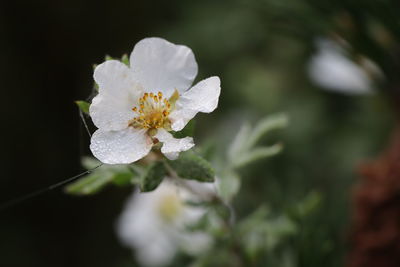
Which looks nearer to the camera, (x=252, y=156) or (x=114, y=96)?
(x=114, y=96)

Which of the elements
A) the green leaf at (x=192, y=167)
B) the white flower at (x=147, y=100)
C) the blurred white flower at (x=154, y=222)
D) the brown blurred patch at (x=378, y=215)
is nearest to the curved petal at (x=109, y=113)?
the white flower at (x=147, y=100)

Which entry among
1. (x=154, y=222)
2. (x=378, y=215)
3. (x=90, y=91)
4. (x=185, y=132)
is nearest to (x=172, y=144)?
(x=185, y=132)

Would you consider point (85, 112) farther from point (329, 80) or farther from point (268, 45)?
point (268, 45)

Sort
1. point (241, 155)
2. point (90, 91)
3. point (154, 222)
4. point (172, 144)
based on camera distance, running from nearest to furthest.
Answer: point (172, 144)
point (241, 155)
point (154, 222)
point (90, 91)

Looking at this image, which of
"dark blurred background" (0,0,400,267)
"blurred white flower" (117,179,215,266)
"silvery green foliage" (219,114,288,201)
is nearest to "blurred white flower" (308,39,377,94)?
"dark blurred background" (0,0,400,267)

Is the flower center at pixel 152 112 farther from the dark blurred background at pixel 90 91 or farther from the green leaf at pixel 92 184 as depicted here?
the dark blurred background at pixel 90 91

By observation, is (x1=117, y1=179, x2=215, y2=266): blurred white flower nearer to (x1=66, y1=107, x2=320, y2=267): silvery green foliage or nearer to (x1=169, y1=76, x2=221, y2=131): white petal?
(x1=66, y1=107, x2=320, y2=267): silvery green foliage

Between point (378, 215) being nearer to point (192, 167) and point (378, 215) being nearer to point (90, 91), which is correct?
point (192, 167)
